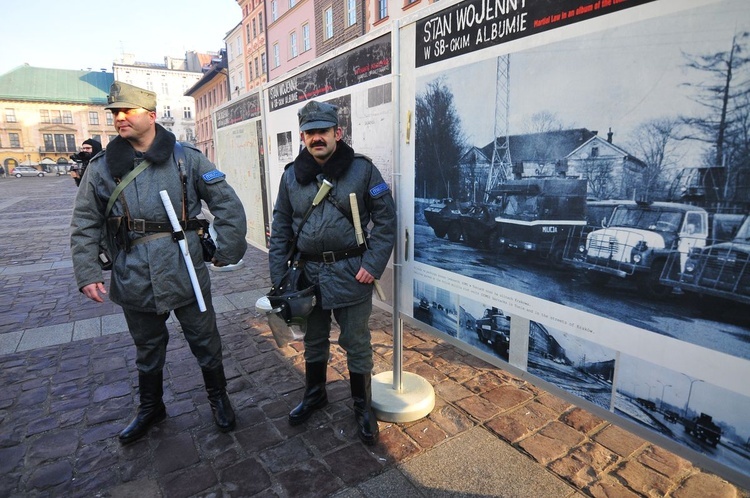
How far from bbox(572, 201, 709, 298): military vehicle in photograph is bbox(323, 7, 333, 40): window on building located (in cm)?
2652

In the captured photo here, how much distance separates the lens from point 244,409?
3213 millimetres

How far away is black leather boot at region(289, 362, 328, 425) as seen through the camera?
304 cm

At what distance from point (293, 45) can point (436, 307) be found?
108ft

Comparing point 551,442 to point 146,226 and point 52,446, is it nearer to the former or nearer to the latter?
point 146,226

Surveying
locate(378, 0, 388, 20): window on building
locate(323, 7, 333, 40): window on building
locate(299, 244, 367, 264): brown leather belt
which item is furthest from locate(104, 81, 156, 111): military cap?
locate(323, 7, 333, 40): window on building

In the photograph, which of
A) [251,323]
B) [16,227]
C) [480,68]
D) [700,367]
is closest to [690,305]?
[700,367]

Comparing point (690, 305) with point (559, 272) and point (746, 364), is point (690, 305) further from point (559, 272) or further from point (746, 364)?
point (559, 272)

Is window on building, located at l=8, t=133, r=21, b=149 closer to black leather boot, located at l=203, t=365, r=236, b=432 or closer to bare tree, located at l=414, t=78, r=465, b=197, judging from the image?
black leather boot, located at l=203, t=365, r=236, b=432

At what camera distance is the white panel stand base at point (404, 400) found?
300 cm

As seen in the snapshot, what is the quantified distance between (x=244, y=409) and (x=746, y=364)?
9.56 feet

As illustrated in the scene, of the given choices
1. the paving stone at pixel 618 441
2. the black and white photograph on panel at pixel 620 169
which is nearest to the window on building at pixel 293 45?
the black and white photograph on panel at pixel 620 169

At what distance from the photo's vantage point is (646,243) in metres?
1.68

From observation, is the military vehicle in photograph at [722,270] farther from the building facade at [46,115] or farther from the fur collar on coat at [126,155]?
the building facade at [46,115]

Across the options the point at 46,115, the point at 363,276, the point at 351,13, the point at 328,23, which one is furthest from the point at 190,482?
the point at 46,115
